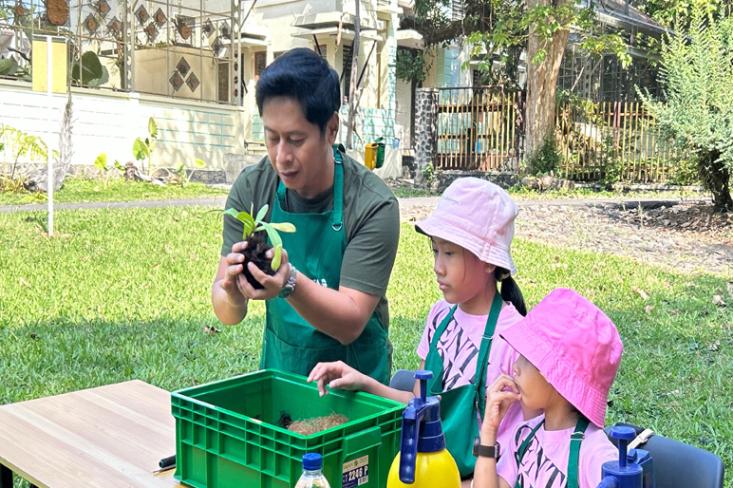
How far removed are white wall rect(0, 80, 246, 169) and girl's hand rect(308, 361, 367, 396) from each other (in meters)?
12.3

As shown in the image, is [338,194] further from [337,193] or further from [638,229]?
[638,229]

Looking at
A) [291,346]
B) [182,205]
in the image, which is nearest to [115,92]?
[182,205]

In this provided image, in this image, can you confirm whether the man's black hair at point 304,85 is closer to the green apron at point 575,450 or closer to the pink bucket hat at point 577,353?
the pink bucket hat at point 577,353

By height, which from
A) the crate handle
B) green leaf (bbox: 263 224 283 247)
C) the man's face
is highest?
the man's face

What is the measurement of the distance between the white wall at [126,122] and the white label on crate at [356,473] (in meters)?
12.6

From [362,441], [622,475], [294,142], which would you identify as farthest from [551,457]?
[294,142]

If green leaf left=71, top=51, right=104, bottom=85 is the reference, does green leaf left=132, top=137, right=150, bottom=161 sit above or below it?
below

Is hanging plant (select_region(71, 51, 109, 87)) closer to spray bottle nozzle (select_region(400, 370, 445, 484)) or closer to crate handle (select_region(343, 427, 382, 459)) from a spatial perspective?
crate handle (select_region(343, 427, 382, 459))

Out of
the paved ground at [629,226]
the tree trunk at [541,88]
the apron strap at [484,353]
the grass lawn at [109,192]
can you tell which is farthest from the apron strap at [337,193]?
the tree trunk at [541,88]

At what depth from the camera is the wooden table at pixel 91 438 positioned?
1936 mm

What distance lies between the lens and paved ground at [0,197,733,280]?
9.41 meters

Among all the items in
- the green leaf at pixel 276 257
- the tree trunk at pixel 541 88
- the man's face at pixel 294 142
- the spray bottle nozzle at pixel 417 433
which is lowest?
the spray bottle nozzle at pixel 417 433

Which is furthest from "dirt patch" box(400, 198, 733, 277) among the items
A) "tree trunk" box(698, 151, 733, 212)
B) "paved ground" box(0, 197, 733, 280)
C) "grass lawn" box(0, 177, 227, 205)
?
"grass lawn" box(0, 177, 227, 205)

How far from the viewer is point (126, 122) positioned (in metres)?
15.8
